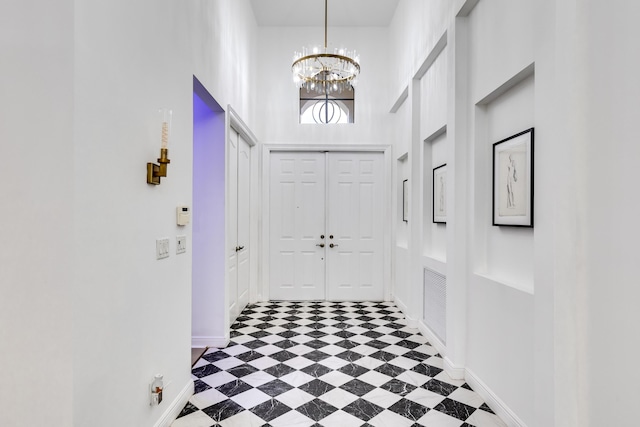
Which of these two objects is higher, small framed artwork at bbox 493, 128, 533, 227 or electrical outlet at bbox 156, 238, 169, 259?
small framed artwork at bbox 493, 128, 533, 227

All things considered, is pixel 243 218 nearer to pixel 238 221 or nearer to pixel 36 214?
pixel 238 221

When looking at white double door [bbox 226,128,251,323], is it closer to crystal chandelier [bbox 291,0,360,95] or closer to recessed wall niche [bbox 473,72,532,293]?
crystal chandelier [bbox 291,0,360,95]

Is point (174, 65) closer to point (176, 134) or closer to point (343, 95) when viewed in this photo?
point (176, 134)

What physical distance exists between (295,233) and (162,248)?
3.53 m

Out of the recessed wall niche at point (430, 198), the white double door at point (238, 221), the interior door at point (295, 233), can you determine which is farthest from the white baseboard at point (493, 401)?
the interior door at point (295, 233)

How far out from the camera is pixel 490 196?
2.64m

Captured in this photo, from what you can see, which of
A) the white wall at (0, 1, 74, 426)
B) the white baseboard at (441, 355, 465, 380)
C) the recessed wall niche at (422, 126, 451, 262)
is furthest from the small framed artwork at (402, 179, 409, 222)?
the white wall at (0, 1, 74, 426)

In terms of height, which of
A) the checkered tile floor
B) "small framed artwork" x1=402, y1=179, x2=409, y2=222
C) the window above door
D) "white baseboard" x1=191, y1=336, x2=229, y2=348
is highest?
the window above door

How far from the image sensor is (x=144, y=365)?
1.96 m

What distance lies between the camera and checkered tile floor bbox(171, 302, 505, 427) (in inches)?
93.4

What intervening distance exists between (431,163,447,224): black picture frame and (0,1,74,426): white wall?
9.66 ft

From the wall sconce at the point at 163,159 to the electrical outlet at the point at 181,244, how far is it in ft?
1.63

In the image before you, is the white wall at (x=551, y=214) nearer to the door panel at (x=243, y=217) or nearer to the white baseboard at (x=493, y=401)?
the white baseboard at (x=493, y=401)

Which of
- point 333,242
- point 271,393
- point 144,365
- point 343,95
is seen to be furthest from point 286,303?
point 144,365
